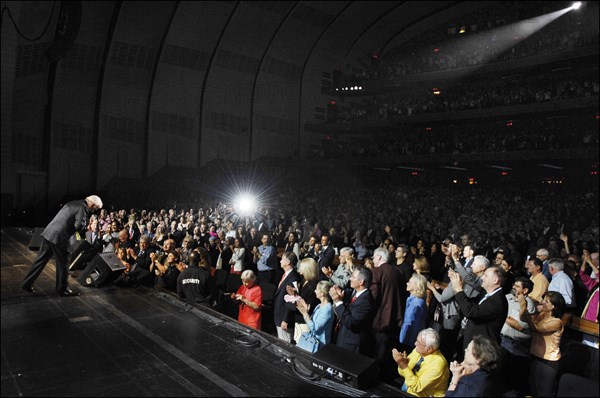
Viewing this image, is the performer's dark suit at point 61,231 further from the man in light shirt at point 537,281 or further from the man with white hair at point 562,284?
the man with white hair at point 562,284

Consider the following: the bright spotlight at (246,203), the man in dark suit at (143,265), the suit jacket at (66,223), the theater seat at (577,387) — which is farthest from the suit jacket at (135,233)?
the theater seat at (577,387)

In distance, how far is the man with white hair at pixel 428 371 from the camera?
3.28m

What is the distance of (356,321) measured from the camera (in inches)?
154

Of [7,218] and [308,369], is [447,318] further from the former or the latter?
[7,218]

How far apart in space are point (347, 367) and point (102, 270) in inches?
160

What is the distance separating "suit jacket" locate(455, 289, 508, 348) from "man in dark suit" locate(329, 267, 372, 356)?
81cm

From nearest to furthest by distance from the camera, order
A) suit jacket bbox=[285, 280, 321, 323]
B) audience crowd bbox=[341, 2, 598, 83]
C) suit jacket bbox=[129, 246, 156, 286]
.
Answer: suit jacket bbox=[285, 280, 321, 323] → suit jacket bbox=[129, 246, 156, 286] → audience crowd bbox=[341, 2, 598, 83]

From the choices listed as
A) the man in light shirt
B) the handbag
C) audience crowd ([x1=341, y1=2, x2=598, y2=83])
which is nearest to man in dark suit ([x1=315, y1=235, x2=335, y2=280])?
the handbag

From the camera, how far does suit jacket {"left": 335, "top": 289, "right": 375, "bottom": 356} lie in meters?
3.93

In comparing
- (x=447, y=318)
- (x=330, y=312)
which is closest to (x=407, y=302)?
(x=447, y=318)

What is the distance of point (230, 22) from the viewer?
866 inches

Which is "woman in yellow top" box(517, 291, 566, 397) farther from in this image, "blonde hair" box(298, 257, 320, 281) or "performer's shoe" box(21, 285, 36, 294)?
"performer's shoe" box(21, 285, 36, 294)

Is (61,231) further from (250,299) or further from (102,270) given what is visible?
(250,299)

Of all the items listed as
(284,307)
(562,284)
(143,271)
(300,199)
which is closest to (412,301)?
(284,307)
